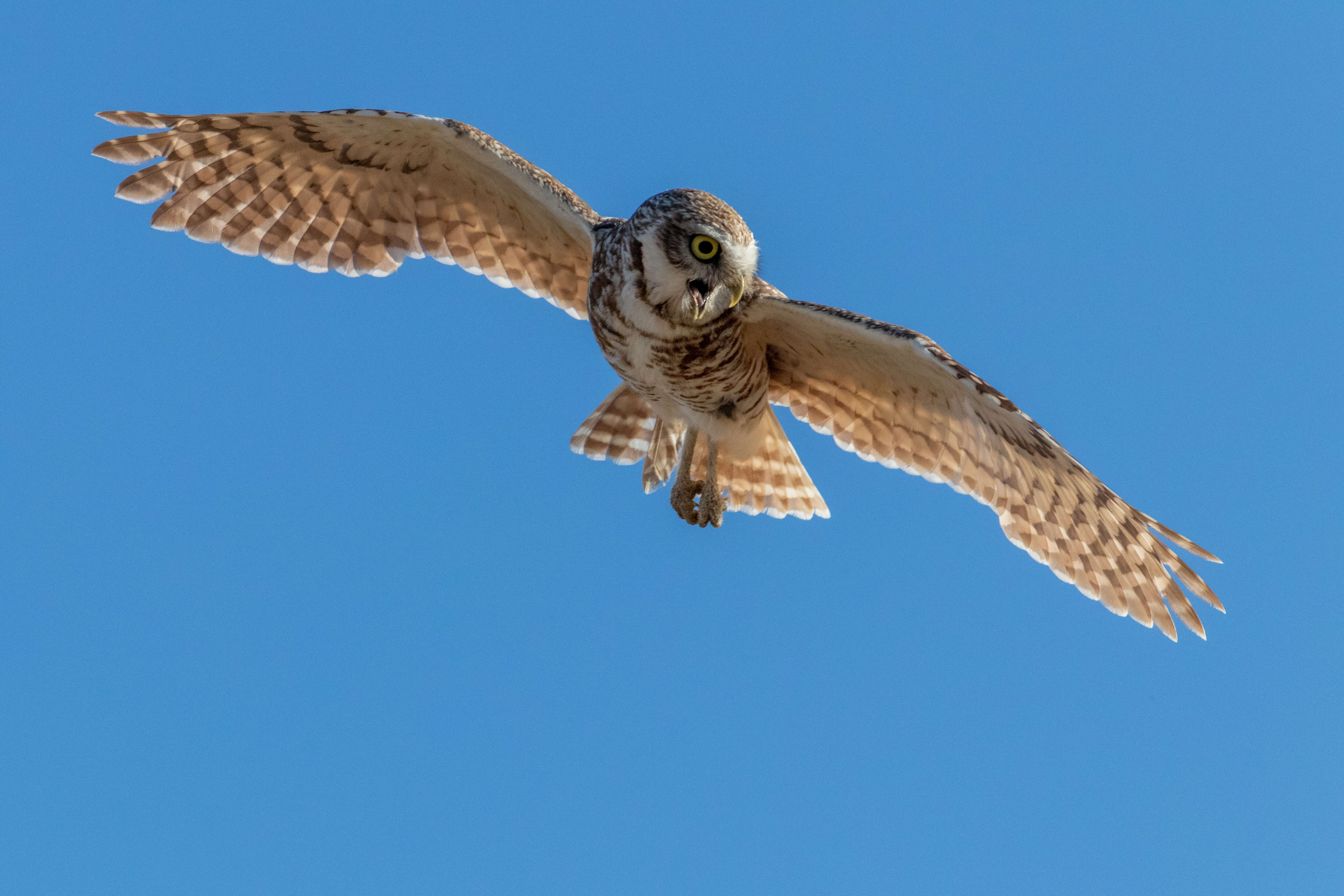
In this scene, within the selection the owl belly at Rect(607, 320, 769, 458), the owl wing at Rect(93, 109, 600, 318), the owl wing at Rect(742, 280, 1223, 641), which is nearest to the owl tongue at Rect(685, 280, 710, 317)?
the owl belly at Rect(607, 320, 769, 458)

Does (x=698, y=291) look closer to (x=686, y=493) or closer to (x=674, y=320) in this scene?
(x=674, y=320)

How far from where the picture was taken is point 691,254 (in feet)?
17.4

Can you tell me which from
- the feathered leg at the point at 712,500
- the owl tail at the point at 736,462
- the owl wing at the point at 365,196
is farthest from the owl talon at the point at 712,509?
the owl wing at the point at 365,196

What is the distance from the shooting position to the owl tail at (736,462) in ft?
23.2

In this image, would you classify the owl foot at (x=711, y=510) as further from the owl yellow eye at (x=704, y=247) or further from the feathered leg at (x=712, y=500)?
the owl yellow eye at (x=704, y=247)

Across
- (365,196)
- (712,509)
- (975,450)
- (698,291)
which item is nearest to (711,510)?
(712,509)

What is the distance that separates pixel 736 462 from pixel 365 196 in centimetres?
268

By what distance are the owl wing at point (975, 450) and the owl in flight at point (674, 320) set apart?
0.01 metres

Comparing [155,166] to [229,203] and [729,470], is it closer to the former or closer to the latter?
[229,203]

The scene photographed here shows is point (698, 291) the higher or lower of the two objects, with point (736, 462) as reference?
lower

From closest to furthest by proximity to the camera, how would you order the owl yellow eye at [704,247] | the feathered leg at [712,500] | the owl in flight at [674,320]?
the owl yellow eye at [704,247], the owl in flight at [674,320], the feathered leg at [712,500]

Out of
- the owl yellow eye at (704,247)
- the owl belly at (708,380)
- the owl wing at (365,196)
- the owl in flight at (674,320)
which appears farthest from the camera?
the owl wing at (365,196)

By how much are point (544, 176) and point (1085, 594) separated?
3.63 meters

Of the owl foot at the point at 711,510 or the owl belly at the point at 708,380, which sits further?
the owl foot at the point at 711,510
